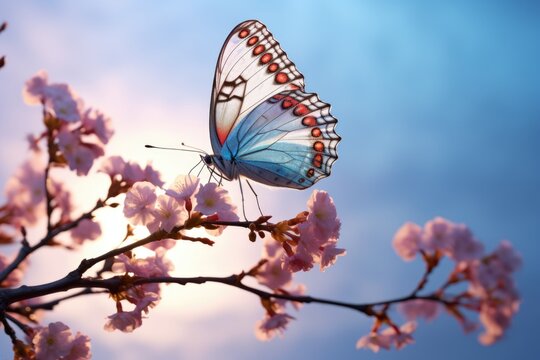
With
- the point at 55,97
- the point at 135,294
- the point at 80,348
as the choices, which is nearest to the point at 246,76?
the point at 55,97

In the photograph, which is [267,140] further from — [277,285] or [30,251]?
[30,251]

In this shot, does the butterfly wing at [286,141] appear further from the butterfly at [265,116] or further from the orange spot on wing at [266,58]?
the orange spot on wing at [266,58]

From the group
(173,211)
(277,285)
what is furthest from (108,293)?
(277,285)

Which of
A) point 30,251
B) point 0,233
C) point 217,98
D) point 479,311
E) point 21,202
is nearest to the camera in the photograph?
point 30,251

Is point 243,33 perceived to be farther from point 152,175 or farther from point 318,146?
point 152,175

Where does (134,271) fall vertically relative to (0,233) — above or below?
below

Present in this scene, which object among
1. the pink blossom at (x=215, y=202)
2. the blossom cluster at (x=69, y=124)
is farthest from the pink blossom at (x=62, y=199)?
the pink blossom at (x=215, y=202)
